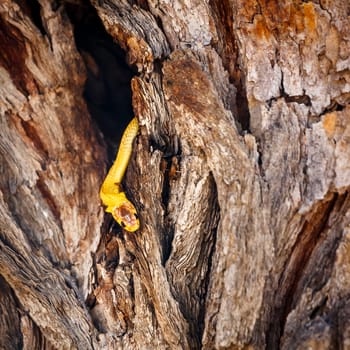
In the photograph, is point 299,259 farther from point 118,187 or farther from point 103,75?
point 103,75

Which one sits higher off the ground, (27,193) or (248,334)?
(27,193)

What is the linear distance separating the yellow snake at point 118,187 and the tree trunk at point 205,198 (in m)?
0.07

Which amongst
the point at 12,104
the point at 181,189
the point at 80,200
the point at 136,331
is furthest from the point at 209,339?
the point at 12,104

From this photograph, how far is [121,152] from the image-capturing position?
3.30 m

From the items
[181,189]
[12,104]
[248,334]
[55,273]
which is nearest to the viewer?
[248,334]

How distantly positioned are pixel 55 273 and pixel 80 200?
47cm

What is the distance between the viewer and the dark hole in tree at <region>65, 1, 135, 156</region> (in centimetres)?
381

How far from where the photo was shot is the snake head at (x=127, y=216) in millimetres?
3016

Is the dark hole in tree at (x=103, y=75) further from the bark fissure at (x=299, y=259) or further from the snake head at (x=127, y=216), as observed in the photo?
the bark fissure at (x=299, y=259)

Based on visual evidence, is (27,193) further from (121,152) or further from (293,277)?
(293,277)

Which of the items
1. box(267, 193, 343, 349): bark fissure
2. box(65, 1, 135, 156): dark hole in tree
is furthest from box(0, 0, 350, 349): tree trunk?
box(65, 1, 135, 156): dark hole in tree

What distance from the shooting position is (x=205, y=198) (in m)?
2.86

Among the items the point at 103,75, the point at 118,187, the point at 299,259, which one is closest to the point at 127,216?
the point at 118,187

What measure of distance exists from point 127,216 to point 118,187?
0.97 ft
